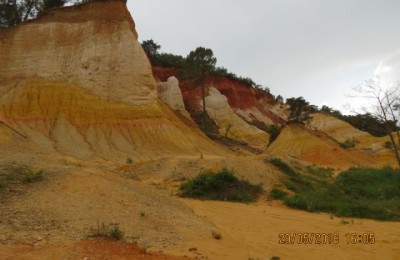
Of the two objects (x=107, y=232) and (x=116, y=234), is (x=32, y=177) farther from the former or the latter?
(x=116, y=234)

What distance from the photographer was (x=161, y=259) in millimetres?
6730

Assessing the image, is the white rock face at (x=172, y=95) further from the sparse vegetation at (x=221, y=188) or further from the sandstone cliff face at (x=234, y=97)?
the sparse vegetation at (x=221, y=188)

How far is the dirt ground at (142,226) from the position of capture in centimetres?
692

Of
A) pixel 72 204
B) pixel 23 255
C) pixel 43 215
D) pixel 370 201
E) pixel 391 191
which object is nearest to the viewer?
pixel 23 255

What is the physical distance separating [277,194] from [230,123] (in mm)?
34885

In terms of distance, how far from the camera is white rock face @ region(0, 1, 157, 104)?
109 ft

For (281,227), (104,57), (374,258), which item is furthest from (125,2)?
(374,258)

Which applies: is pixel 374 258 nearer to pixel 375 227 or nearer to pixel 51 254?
pixel 375 227

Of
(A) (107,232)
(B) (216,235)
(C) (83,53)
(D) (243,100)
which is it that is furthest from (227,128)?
(A) (107,232)

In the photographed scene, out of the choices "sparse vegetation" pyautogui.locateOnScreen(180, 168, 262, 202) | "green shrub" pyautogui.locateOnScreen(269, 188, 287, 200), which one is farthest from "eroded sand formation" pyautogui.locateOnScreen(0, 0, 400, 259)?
"green shrub" pyautogui.locateOnScreen(269, 188, 287, 200)

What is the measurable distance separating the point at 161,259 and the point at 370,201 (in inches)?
426

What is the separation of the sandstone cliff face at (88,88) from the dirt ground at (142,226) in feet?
54.9
